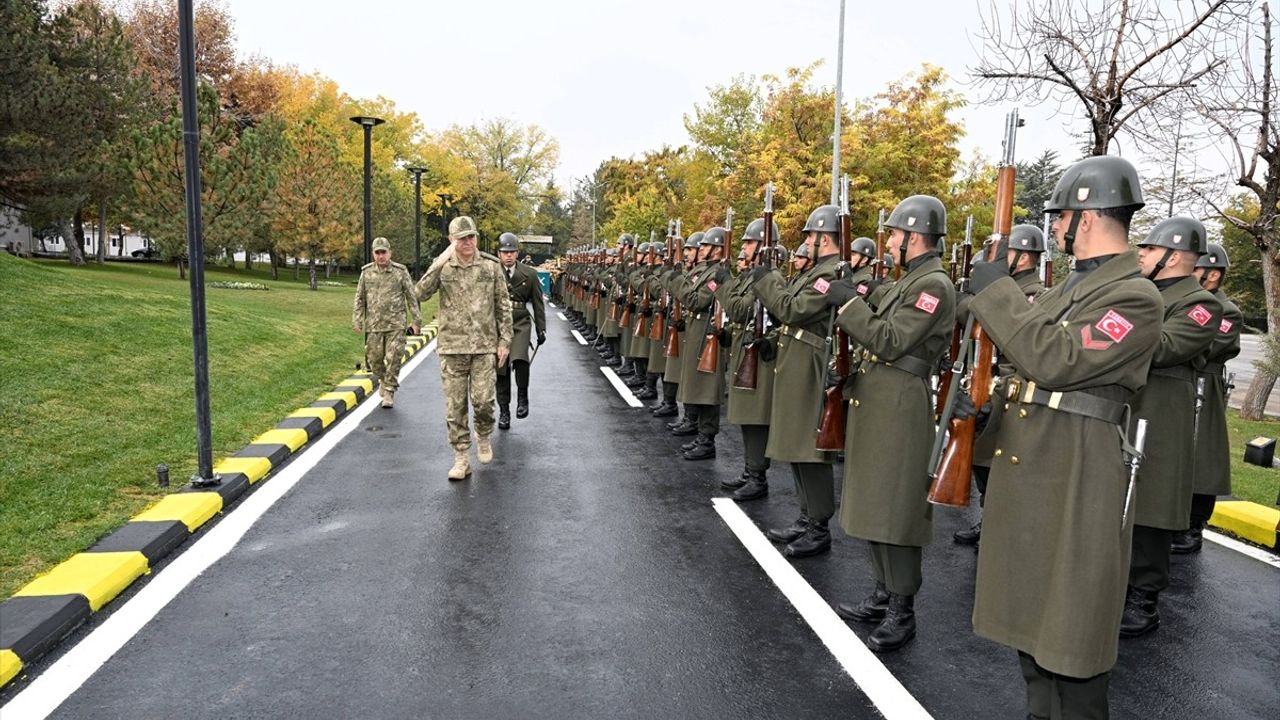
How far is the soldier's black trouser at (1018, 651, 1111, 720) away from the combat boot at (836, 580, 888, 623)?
45.3 inches

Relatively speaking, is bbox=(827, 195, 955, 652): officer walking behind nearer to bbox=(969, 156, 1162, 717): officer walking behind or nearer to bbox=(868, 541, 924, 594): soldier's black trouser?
bbox=(868, 541, 924, 594): soldier's black trouser

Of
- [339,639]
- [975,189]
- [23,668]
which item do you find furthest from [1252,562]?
[975,189]

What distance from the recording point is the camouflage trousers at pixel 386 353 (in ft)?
34.4

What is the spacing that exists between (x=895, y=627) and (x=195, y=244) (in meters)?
5.17

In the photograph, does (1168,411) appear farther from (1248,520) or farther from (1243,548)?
(1248,520)

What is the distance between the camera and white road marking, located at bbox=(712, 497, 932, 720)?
3510 millimetres

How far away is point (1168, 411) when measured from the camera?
15.5ft

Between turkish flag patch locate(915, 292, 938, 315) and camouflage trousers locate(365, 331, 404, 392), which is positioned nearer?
turkish flag patch locate(915, 292, 938, 315)

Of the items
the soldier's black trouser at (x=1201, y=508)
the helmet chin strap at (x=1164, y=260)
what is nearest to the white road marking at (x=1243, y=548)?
the soldier's black trouser at (x=1201, y=508)

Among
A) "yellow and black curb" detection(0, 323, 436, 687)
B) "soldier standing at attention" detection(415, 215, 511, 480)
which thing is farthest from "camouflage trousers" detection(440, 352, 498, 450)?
"yellow and black curb" detection(0, 323, 436, 687)

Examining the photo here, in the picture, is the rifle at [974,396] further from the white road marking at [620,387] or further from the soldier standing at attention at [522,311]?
the white road marking at [620,387]

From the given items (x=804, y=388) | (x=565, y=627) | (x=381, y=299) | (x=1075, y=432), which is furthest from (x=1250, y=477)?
(x=381, y=299)

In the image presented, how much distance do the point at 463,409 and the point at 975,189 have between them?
2083 centimetres

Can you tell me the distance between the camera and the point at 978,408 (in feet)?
10.7
